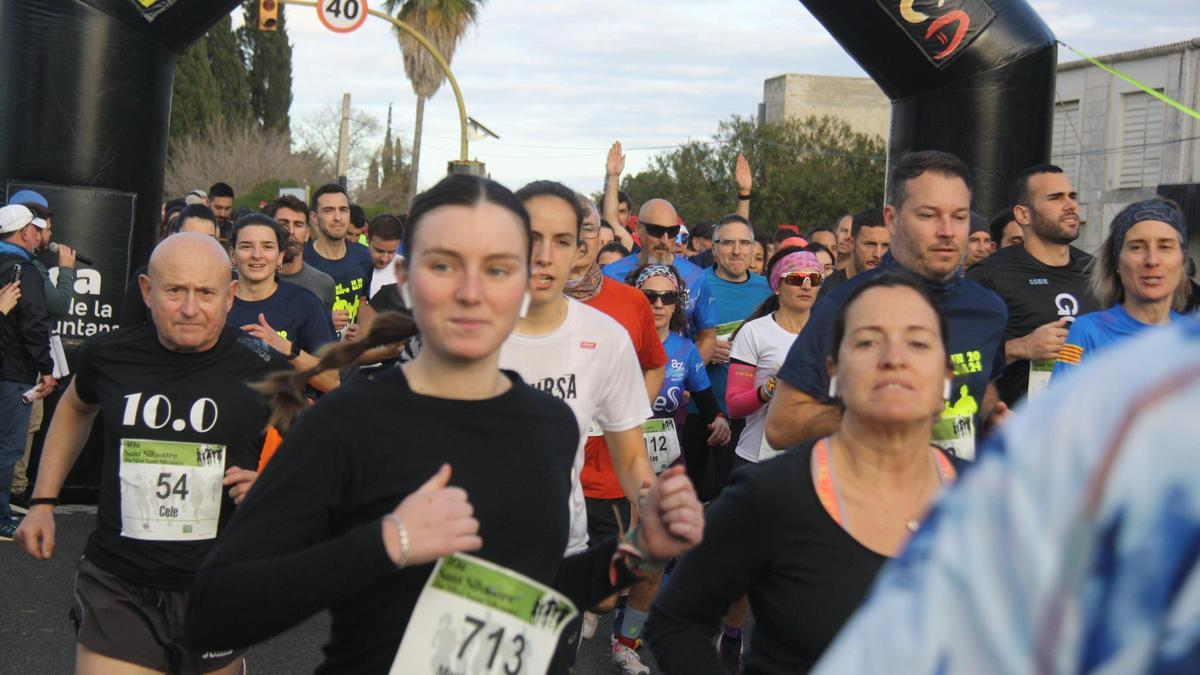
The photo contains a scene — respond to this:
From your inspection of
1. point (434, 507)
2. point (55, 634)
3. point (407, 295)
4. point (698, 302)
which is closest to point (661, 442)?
point (698, 302)

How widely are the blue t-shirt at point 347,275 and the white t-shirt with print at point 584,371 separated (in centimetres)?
548

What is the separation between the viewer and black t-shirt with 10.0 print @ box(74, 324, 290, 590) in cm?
430

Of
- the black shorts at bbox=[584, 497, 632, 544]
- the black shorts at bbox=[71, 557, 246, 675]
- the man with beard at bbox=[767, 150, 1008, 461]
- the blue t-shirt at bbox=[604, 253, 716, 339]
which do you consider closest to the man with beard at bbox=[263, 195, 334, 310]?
the blue t-shirt at bbox=[604, 253, 716, 339]

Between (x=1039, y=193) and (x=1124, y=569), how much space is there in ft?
18.8

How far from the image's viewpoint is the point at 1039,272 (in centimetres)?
609

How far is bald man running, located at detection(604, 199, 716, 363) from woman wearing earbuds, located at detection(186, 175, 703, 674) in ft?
17.9

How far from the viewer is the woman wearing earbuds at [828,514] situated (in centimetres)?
257

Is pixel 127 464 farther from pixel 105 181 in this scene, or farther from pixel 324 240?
pixel 324 240

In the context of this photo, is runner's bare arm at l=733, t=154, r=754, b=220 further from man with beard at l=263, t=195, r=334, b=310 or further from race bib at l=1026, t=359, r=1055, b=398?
race bib at l=1026, t=359, r=1055, b=398

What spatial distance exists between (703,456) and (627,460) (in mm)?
3846

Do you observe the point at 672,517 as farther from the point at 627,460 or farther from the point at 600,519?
the point at 600,519

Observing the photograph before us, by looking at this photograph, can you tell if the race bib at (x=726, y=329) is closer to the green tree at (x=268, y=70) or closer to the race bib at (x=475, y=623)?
the race bib at (x=475, y=623)

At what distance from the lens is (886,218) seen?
4.45 metres

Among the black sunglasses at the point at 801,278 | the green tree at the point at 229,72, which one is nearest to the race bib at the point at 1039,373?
the black sunglasses at the point at 801,278
